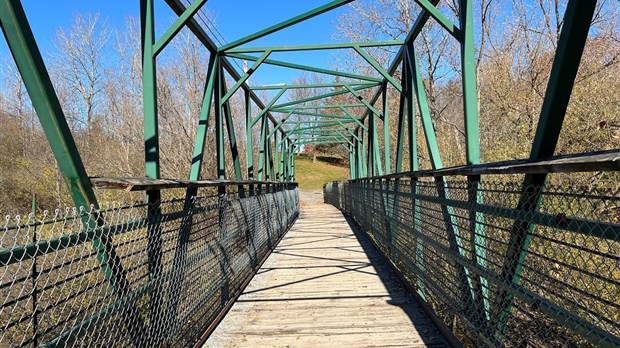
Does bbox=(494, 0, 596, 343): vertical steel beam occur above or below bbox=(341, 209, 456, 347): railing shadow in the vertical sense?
above

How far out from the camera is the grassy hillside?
47.6 m

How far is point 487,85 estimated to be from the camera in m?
10.3

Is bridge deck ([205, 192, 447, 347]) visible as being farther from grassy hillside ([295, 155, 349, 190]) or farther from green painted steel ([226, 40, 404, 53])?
grassy hillside ([295, 155, 349, 190])

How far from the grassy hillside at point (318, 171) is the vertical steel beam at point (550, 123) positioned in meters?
43.3

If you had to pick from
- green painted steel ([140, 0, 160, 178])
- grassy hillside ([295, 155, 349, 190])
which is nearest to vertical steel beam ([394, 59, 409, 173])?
green painted steel ([140, 0, 160, 178])

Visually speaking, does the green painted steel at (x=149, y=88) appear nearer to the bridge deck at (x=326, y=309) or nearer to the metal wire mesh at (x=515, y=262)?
the bridge deck at (x=326, y=309)

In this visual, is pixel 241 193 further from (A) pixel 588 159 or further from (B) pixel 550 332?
(A) pixel 588 159

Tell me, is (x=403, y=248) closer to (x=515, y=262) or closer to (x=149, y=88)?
(x=515, y=262)

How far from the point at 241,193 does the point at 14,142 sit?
64.5 feet

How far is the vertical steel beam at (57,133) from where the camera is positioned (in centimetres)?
211

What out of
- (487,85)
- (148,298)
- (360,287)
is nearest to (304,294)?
(360,287)

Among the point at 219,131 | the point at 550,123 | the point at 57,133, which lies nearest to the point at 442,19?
the point at 550,123

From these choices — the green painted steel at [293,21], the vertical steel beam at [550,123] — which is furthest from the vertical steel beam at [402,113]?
the vertical steel beam at [550,123]

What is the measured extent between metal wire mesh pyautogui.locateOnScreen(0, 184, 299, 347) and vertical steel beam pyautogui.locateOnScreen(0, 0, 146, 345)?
0.01 meters
